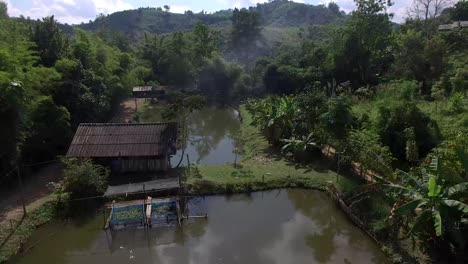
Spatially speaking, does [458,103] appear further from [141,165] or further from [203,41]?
[203,41]

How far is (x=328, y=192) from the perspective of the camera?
Answer: 1808 centimetres

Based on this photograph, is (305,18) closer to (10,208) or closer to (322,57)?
(322,57)

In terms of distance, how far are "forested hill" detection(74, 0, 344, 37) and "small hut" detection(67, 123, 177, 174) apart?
10046 centimetres

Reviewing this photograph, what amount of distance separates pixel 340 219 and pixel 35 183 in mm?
14417

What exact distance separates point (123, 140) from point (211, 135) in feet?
37.3

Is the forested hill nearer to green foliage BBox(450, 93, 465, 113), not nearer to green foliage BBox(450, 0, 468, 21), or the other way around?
green foliage BBox(450, 0, 468, 21)

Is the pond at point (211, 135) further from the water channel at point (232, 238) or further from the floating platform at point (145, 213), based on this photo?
the floating platform at point (145, 213)

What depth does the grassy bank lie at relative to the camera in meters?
13.6

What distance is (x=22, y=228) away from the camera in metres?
14.8

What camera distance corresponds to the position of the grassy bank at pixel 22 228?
13570mm

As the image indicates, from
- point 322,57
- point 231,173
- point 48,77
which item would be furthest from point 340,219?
point 322,57

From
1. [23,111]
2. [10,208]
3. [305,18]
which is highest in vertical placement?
[305,18]

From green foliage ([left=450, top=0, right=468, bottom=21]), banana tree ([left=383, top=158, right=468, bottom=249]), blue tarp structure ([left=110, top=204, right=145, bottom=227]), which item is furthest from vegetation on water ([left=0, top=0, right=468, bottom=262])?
green foliage ([left=450, top=0, right=468, bottom=21])

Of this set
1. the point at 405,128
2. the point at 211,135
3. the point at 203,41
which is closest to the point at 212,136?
the point at 211,135
